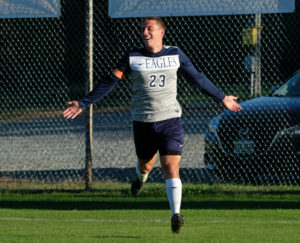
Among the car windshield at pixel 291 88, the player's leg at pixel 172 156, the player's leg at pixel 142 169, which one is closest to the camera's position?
the player's leg at pixel 172 156

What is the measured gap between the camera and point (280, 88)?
11.4 metres

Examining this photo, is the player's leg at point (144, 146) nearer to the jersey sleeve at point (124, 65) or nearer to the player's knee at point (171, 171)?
the player's knee at point (171, 171)

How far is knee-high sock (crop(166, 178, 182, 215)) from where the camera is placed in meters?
7.68

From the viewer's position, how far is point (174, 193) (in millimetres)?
7742

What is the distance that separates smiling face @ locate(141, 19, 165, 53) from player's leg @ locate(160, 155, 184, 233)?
101 cm

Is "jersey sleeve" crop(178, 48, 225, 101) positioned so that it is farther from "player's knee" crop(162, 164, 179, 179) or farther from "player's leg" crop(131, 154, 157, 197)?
"player's leg" crop(131, 154, 157, 197)

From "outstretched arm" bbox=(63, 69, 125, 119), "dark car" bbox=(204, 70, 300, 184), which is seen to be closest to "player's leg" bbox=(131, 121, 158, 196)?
"outstretched arm" bbox=(63, 69, 125, 119)

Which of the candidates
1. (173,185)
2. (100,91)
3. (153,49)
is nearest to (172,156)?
(173,185)

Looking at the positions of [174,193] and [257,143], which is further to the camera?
[257,143]
